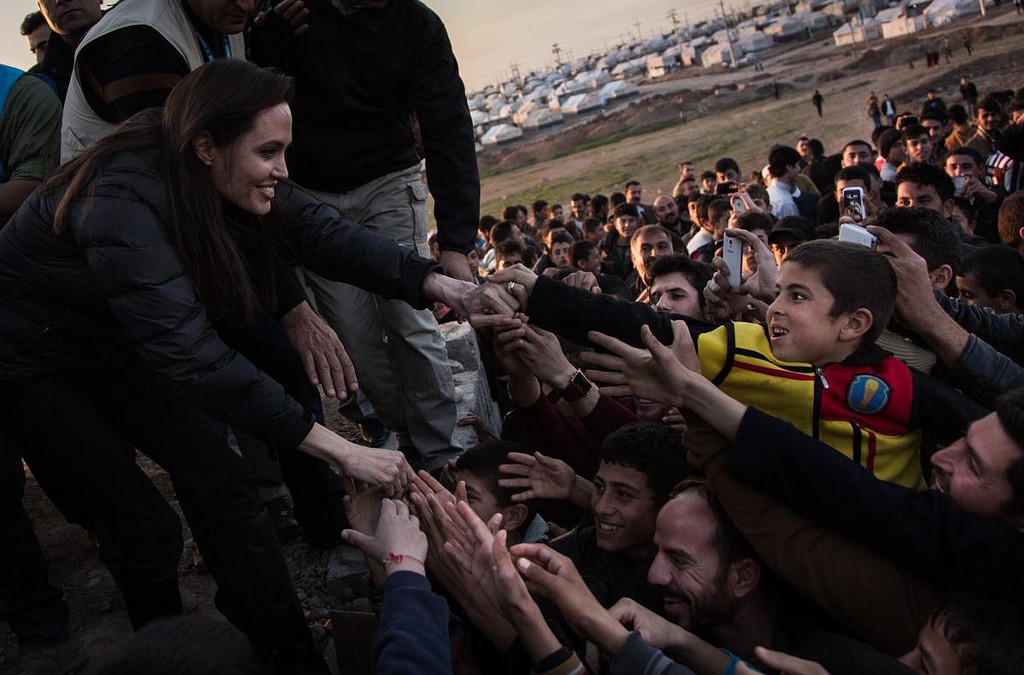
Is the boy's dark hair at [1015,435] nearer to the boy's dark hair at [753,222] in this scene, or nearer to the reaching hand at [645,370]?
the reaching hand at [645,370]

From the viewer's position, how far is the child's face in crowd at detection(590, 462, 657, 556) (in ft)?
9.32

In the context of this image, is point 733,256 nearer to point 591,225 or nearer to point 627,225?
point 627,225

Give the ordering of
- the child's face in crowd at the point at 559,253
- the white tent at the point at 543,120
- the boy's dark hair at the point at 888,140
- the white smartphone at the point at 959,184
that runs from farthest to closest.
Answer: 1. the white tent at the point at 543,120
2. the boy's dark hair at the point at 888,140
3. the child's face in crowd at the point at 559,253
4. the white smartphone at the point at 959,184

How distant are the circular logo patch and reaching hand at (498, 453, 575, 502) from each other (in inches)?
41.0

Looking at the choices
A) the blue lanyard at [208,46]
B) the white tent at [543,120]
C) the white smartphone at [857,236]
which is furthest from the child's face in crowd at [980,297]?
the white tent at [543,120]

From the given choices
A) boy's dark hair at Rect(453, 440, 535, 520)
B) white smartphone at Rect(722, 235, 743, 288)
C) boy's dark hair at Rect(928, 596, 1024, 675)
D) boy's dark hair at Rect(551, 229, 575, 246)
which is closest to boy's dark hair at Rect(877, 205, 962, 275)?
white smartphone at Rect(722, 235, 743, 288)

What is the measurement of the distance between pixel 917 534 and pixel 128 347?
2449mm

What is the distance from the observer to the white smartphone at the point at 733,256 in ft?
12.5

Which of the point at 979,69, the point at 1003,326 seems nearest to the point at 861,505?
the point at 1003,326

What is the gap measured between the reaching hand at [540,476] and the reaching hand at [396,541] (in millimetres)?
730

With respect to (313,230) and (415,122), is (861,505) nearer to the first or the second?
(313,230)

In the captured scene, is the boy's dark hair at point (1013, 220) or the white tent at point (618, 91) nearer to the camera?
the boy's dark hair at point (1013, 220)

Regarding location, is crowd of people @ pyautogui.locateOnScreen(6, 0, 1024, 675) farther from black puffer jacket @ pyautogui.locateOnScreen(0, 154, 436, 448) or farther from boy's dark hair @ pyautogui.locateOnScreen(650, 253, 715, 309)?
boy's dark hair @ pyautogui.locateOnScreen(650, 253, 715, 309)

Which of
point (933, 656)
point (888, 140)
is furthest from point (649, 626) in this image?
point (888, 140)
